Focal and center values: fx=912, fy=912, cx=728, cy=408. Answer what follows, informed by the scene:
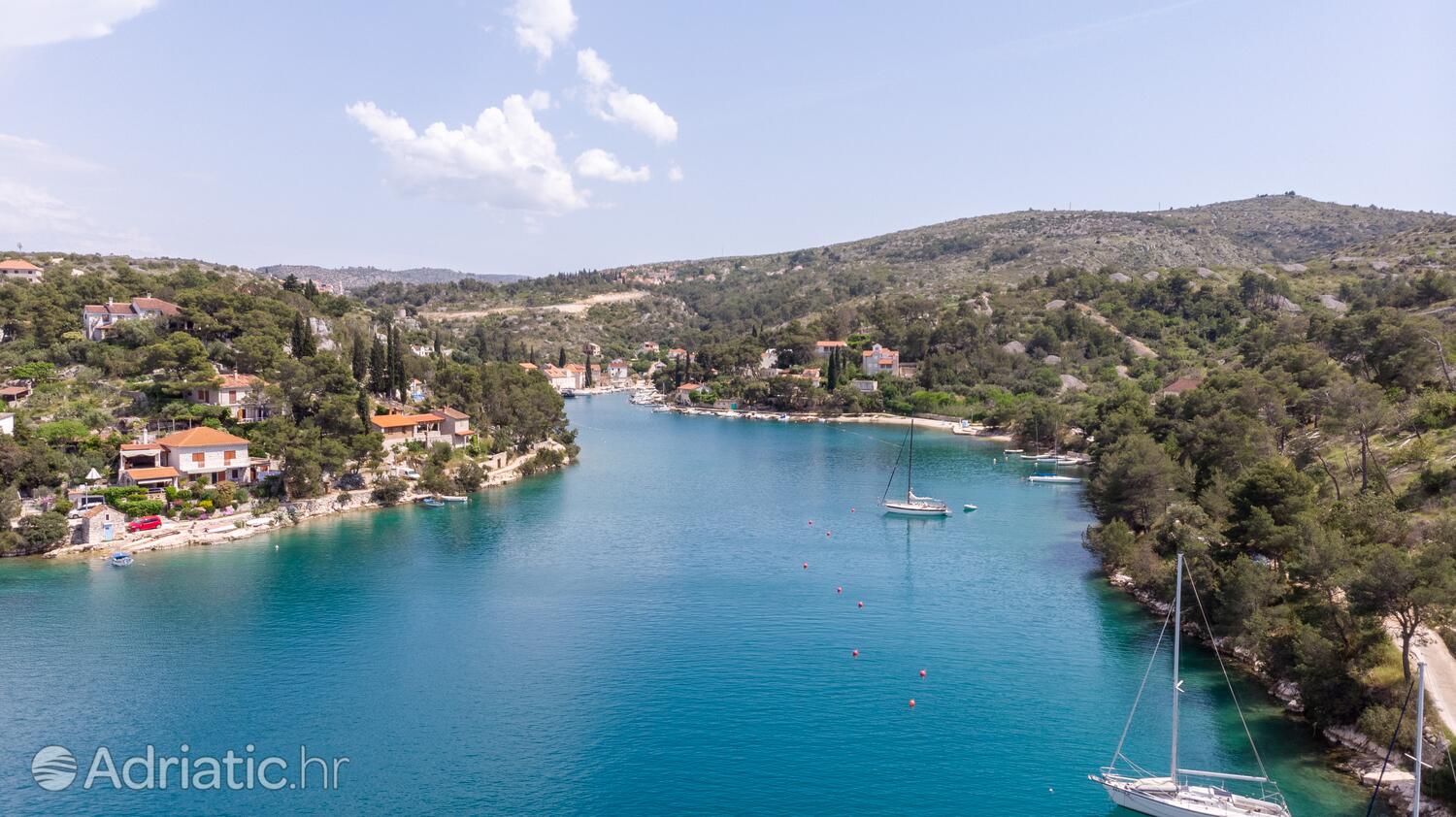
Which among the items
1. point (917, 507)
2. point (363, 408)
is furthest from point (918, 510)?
point (363, 408)

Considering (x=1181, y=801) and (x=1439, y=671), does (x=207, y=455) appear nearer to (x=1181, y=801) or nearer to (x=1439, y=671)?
(x=1181, y=801)

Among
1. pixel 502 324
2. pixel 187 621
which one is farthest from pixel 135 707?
pixel 502 324

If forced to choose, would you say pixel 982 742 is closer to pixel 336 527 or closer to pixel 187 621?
pixel 187 621

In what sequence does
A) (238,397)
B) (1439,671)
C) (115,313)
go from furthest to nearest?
(115,313) → (238,397) → (1439,671)

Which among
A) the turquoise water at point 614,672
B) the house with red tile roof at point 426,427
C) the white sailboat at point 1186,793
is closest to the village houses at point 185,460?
the turquoise water at point 614,672

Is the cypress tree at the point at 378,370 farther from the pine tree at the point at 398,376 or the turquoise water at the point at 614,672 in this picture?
the turquoise water at the point at 614,672
